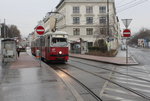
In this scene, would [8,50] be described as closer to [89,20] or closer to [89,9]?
[89,20]

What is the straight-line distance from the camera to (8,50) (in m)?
29.4

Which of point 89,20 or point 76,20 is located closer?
point 76,20

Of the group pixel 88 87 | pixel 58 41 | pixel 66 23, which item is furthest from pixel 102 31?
pixel 88 87

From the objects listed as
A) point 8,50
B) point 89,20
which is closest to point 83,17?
point 89,20

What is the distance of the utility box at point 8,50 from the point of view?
29234 mm

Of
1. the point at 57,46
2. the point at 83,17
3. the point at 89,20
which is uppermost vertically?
the point at 83,17

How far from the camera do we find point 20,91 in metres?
10.2

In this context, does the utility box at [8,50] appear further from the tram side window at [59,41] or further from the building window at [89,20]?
the building window at [89,20]

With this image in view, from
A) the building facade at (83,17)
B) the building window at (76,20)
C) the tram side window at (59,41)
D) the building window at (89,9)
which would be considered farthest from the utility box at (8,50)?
the building window at (89,9)

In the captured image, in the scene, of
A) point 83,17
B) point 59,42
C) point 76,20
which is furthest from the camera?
point 83,17

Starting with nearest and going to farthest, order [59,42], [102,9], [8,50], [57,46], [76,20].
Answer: [57,46] → [59,42] → [8,50] → [76,20] → [102,9]

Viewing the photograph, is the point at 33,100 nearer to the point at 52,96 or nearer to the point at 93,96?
the point at 52,96

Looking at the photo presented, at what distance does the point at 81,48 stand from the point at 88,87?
46.6m

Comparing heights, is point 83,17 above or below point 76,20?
above
